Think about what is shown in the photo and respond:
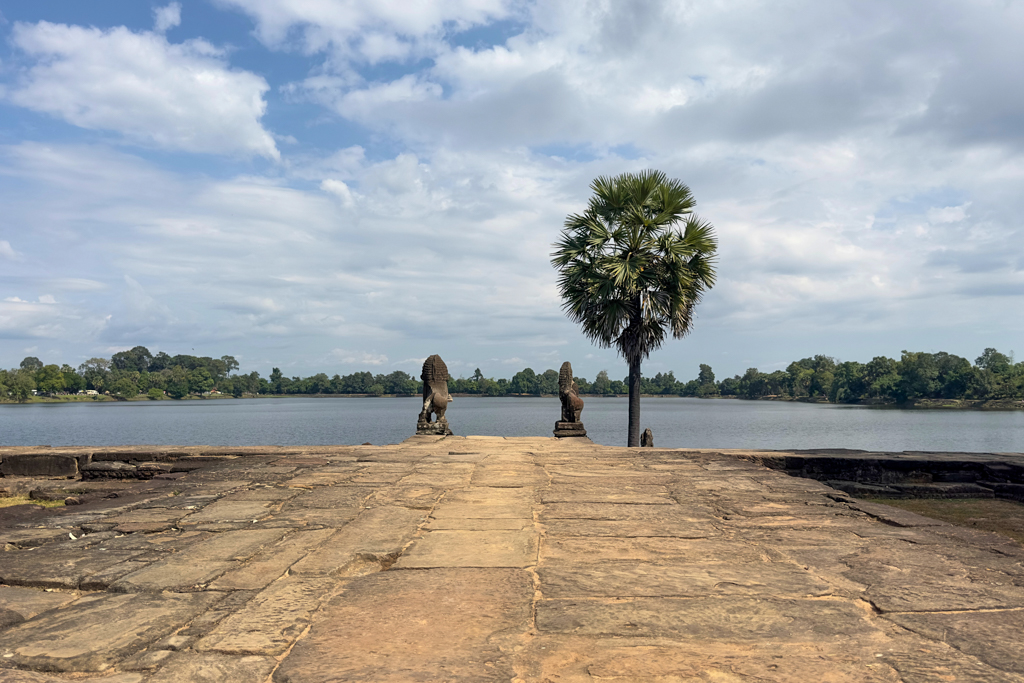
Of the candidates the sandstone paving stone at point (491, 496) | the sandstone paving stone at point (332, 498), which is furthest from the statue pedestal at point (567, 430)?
the sandstone paving stone at point (332, 498)

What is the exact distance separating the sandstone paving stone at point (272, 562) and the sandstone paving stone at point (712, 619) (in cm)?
137

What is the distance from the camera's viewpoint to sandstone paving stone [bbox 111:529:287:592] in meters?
2.88

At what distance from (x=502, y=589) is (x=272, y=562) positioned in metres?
1.29

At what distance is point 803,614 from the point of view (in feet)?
8.16

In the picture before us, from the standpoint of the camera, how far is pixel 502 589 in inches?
109

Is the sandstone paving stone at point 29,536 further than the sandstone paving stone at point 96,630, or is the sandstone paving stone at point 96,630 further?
the sandstone paving stone at point 29,536

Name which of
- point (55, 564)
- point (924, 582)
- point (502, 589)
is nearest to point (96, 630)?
point (55, 564)

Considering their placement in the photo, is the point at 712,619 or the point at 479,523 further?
the point at 479,523

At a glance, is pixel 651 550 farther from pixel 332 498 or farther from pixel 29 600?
pixel 29 600

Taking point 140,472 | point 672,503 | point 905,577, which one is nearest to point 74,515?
point 140,472

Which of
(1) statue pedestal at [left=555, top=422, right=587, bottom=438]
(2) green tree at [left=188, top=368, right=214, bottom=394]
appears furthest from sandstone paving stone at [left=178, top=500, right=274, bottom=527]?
(2) green tree at [left=188, top=368, right=214, bottom=394]

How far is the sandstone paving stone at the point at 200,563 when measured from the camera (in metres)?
2.88

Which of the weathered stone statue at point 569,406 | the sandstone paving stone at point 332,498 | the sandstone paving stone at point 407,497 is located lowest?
the sandstone paving stone at point 332,498

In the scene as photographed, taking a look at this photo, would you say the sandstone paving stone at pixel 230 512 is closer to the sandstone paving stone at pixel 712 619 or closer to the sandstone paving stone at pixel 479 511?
the sandstone paving stone at pixel 479 511
